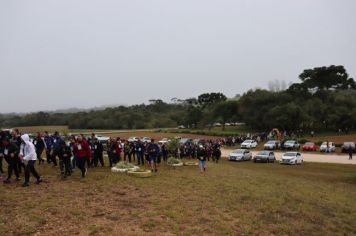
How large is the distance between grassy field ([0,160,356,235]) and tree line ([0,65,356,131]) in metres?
59.7

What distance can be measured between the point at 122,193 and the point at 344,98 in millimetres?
73522

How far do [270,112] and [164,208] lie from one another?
66.1 meters

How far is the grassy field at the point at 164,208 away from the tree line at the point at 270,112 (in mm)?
59692

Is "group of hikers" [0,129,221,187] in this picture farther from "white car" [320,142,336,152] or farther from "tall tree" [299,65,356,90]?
"tall tree" [299,65,356,90]

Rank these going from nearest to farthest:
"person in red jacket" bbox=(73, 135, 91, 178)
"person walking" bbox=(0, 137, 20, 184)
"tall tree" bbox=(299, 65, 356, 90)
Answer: "person walking" bbox=(0, 137, 20, 184), "person in red jacket" bbox=(73, 135, 91, 178), "tall tree" bbox=(299, 65, 356, 90)

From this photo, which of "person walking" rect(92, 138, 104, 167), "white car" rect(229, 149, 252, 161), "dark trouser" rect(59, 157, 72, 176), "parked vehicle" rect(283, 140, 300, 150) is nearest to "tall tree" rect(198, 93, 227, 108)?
"parked vehicle" rect(283, 140, 300, 150)

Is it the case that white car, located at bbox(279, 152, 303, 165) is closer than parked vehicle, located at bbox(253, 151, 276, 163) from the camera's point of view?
Yes

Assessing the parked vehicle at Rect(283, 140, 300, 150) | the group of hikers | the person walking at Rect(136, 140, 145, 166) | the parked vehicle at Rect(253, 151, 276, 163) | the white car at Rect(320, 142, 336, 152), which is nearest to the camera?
the group of hikers

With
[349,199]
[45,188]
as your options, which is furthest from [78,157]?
[349,199]

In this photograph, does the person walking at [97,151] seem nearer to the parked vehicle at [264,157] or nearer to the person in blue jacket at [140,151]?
the person in blue jacket at [140,151]

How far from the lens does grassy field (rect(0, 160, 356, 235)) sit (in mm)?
9180

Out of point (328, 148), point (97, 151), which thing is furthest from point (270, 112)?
point (97, 151)

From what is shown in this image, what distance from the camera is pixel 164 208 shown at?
10.9 metres

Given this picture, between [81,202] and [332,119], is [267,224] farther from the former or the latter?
[332,119]
